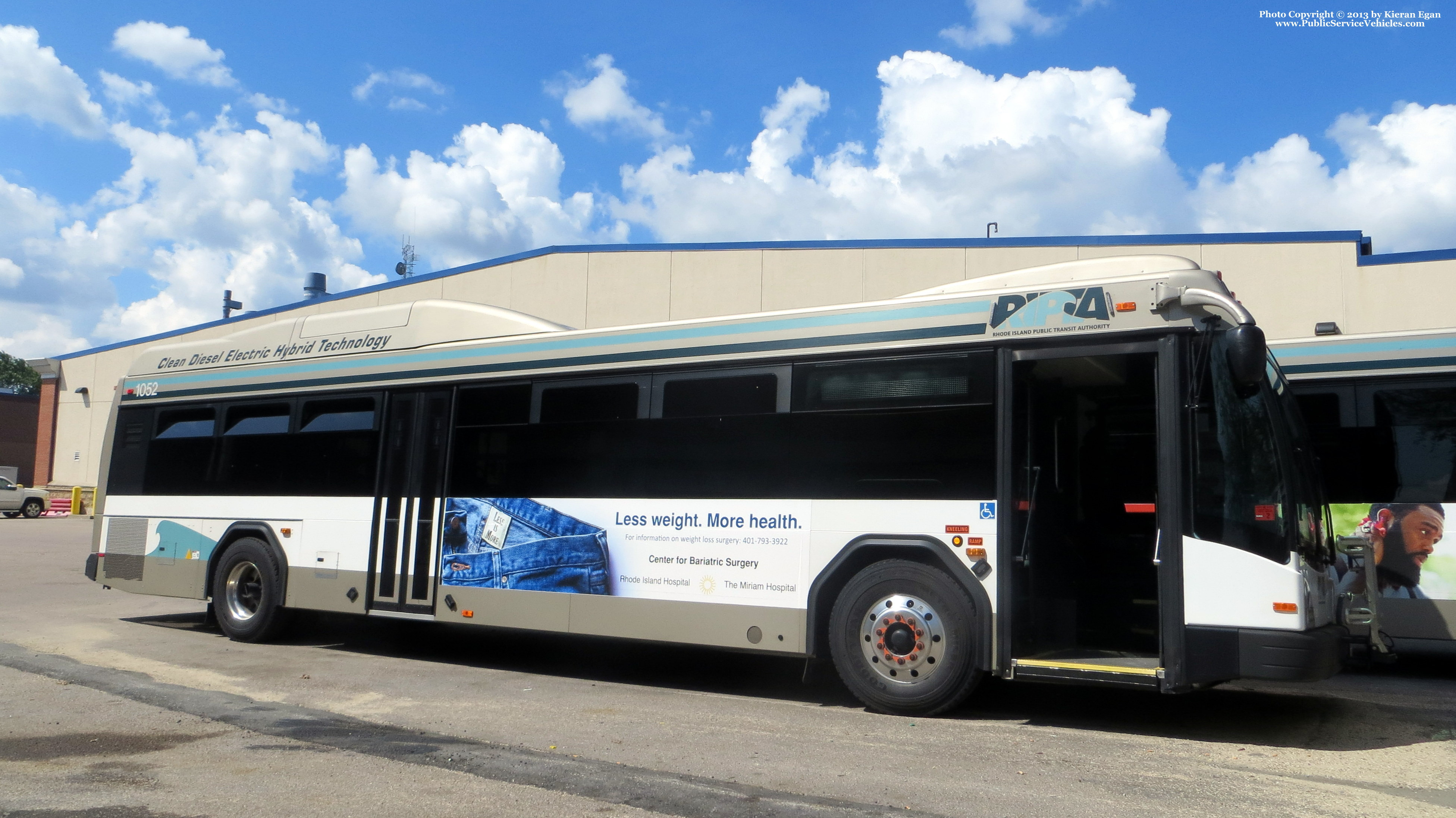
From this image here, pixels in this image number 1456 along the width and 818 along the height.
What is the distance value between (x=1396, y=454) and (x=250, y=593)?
444 inches

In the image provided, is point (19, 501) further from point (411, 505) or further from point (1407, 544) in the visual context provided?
point (1407, 544)

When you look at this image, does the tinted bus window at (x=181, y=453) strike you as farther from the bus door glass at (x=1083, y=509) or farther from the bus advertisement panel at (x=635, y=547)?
the bus door glass at (x=1083, y=509)

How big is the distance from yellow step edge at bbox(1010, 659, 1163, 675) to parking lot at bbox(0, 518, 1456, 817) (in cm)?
44

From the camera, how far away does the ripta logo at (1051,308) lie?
672cm

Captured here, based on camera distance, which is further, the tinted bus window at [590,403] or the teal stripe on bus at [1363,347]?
the teal stripe on bus at [1363,347]

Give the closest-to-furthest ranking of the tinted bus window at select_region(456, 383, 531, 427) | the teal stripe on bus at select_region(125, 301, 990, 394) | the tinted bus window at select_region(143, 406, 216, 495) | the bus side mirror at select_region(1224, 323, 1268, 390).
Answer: the bus side mirror at select_region(1224, 323, 1268, 390), the teal stripe on bus at select_region(125, 301, 990, 394), the tinted bus window at select_region(456, 383, 531, 427), the tinted bus window at select_region(143, 406, 216, 495)

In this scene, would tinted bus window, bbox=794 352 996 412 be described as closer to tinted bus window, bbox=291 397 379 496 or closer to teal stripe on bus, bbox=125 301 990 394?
teal stripe on bus, bbox=125 301 990 394

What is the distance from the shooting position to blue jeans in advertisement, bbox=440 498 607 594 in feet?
28.2

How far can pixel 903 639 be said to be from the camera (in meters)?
7.03

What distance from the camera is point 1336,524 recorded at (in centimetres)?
923

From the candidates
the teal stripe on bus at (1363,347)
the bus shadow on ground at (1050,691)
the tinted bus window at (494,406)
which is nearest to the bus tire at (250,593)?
the bus shadow on ground at (1050,691)

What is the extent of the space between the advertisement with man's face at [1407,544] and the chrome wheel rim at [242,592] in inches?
417

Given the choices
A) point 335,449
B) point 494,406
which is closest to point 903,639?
point 494,406

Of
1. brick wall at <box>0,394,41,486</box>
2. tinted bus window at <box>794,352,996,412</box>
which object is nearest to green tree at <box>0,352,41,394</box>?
brick wall at <box>0,394,41,486</box>
